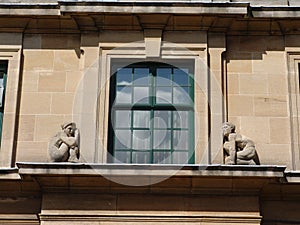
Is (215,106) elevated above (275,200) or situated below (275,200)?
above

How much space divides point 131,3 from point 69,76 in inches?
76.7

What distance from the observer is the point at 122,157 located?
574 inches

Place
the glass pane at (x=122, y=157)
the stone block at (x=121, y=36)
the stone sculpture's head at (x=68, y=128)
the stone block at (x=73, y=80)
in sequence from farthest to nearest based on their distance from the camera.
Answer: the stone block at (x=121, y=36) < the stone block at (x=73, y=80) < the glass pane at (x=122, y=157) < the stone sculpture's head at (x=68, y=128)

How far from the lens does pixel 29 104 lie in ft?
48.8

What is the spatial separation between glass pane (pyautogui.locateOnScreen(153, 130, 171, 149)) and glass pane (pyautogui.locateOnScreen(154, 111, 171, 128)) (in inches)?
5.2

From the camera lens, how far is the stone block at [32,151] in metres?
14.4

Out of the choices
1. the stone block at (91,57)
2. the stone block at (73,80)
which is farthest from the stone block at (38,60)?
the stone block at (91,57)

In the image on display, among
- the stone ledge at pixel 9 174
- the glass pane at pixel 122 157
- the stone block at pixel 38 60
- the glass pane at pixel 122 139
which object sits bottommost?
the stone ledge at pixel 9 174

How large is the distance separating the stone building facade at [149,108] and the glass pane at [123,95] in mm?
23

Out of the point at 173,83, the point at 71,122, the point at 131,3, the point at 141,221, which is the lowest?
the point at 141,221

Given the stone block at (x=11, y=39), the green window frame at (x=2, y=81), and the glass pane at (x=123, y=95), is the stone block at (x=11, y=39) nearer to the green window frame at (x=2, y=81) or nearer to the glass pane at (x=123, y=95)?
the green window frame at (x=2, y=81)

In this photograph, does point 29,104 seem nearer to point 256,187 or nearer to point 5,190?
point 5,190

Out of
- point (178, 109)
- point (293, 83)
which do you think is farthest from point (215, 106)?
point (293, 83)

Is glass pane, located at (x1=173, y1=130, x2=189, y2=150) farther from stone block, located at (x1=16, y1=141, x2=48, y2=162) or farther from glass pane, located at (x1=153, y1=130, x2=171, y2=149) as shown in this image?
stone block, located at (x1=16, y1=141, x2=48, y2=162)
